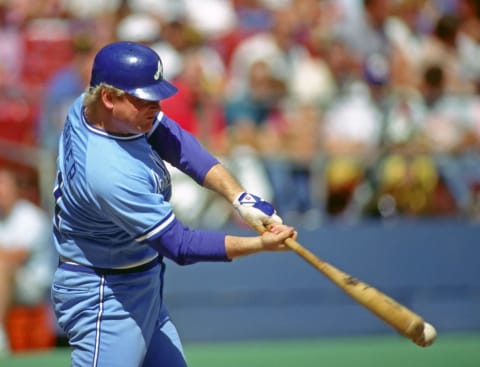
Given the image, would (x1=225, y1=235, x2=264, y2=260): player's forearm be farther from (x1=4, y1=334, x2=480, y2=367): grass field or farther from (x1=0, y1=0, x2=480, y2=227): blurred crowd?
(x1=0, y1=0, x2=480, y2=227): blurred crowd

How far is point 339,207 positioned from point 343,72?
1534 millimetres

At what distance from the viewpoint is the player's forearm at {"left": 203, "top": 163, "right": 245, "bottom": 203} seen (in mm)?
4258

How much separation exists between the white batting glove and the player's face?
0.53 m

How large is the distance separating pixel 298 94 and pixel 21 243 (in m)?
2.73

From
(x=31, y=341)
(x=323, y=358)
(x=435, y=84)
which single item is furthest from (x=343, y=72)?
(x=31, y=341)

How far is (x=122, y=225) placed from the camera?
3920 mm

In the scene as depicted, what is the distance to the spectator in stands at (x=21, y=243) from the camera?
759 cm

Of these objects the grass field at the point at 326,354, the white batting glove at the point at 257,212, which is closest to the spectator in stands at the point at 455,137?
the grass field at the point at 326,354

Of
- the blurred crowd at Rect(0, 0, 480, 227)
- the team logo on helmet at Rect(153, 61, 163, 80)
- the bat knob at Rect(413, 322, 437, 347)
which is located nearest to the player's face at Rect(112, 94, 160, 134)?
the team logo on helmet at Rect(153, 61, 163, 80)

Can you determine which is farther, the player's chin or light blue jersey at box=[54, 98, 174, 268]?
the player's chin

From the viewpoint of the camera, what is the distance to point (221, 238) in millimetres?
3891

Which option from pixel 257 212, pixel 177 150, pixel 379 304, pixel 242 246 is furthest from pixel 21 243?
pixel 379 304

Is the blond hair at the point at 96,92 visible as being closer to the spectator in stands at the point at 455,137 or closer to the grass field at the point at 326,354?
the grass field at the point at 326,354

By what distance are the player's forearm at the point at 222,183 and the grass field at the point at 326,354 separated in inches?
119
